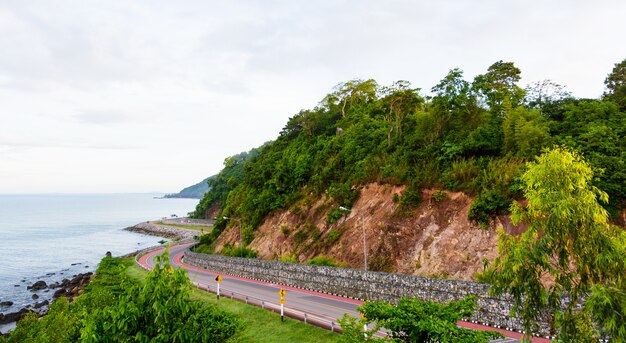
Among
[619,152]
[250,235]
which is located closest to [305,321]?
[619,152]

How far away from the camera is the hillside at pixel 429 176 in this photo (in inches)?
1321

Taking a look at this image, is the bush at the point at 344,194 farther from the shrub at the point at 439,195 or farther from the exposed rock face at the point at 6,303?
the exposed rock face at the point at 6,303

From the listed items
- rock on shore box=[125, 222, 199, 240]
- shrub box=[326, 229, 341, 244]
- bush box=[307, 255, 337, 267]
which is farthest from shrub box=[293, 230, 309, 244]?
rock on shore box=[125, 222, 199, 240]

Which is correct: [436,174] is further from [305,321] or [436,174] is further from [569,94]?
[305,321]

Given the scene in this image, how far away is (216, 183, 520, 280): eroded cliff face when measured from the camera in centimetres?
3341

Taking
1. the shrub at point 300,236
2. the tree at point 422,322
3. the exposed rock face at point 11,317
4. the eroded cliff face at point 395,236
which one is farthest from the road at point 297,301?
the exposed rock face at point 11,317

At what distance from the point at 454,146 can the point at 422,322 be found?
1285 inches

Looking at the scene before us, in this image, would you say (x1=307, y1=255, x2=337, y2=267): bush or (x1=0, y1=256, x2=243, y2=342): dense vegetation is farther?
(x1=307, y1=255, x2=337, y2=267): bush

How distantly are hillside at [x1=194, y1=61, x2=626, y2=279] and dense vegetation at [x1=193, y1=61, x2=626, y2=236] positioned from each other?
13 cm

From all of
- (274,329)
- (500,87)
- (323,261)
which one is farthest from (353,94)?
(274,329)

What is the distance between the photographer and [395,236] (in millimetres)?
40062

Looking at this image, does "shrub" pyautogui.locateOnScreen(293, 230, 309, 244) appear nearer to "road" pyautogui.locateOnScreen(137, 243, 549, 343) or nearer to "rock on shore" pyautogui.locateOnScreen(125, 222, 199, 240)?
"road" pyautogui.locateOnScreen(137, 243, 549, 343)

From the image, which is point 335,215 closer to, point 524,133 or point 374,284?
point 374,284

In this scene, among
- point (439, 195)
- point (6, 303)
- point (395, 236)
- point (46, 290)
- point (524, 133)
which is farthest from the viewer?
point (46, 290)
